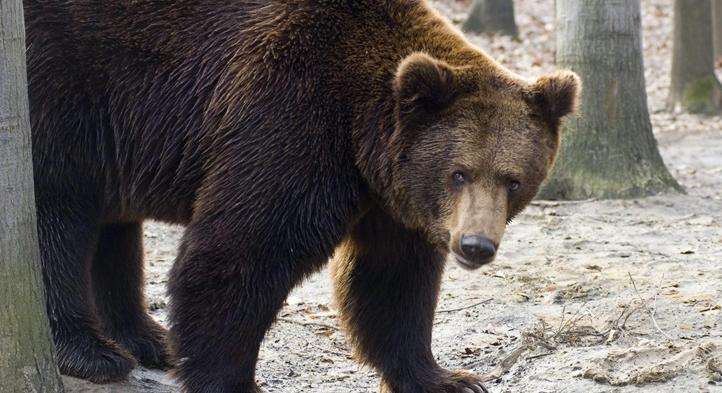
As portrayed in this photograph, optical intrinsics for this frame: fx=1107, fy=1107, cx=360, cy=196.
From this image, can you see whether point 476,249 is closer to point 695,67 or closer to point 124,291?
point 124,291

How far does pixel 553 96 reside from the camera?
17.8 ft

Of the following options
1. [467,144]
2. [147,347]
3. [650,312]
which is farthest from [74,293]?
[650,312]

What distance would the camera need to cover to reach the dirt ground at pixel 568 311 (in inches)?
227

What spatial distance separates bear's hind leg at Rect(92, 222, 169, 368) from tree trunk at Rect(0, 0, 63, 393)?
1686 millimetres

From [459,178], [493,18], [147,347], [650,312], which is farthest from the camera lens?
[493,18]

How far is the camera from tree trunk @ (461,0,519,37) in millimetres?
21016

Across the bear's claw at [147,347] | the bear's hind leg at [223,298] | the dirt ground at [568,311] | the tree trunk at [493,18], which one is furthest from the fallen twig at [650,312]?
the tree trunk at [493,18]

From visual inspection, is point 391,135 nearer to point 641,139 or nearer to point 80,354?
point 80,354

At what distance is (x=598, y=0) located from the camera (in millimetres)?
9828

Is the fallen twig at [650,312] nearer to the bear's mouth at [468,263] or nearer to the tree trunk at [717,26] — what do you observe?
the bear's mouth at [468,263]

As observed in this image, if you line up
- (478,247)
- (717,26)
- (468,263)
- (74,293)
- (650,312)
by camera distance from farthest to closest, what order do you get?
(717,26) → (650,312) → (74,293) → (468,263) → (478,247)

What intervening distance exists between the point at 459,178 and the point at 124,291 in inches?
96.0

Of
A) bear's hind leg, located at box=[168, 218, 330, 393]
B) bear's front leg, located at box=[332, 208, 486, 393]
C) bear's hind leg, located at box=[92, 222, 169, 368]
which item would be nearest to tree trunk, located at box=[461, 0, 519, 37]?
bear's hind leg, located at box=[92, 222, 169, 368]

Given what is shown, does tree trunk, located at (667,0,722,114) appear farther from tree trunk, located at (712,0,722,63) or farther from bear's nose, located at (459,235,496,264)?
bear's nose, located at (459,235,496,264)
